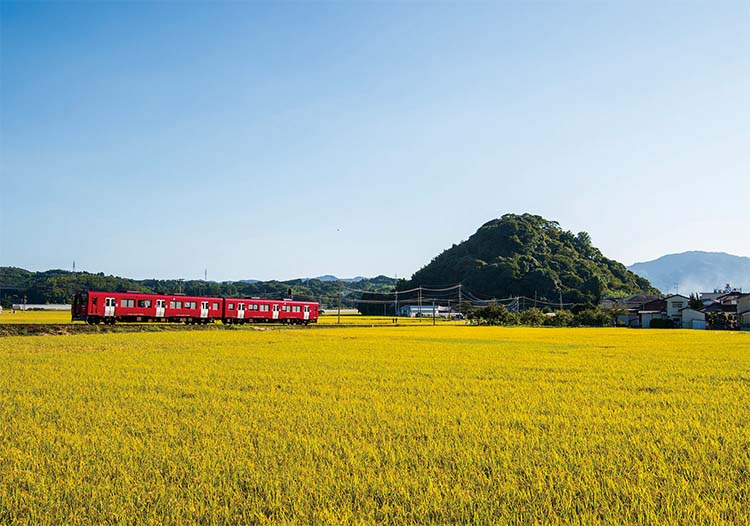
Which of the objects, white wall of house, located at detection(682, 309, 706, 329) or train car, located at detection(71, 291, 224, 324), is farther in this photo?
white wall of house, located at detection(682, 309, 706, 329)

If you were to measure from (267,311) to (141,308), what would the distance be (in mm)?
14177

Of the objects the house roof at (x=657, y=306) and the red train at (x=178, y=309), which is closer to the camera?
the red train at (x=178, y=309)

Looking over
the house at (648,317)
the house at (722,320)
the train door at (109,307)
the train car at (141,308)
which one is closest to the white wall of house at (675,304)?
the house at (648,317)

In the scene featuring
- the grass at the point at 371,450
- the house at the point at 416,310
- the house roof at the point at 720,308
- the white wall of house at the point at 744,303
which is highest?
the white wall of house at the point at 744,303

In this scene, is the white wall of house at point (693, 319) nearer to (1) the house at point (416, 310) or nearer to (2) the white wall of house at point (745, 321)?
(2) the white wall of house at point (745, 321)

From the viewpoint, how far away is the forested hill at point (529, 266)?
5069 inches

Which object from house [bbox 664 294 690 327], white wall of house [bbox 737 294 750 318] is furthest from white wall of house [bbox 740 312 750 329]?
house [bbox 664 294 690 327]

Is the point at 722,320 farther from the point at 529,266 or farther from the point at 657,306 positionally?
the point at 529,266

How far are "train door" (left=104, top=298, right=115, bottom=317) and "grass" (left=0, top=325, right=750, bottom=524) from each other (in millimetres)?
33053

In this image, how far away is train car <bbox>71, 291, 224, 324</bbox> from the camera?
44531mm

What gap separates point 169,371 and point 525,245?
5344 inches

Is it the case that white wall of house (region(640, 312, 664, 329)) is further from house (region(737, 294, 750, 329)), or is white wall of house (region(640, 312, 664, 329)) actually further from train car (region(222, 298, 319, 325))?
train car (region(222, 298, 319, 325))

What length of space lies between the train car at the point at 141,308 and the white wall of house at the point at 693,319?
2203 inches

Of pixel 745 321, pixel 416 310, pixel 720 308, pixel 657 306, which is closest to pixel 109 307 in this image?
pixel 745 321
